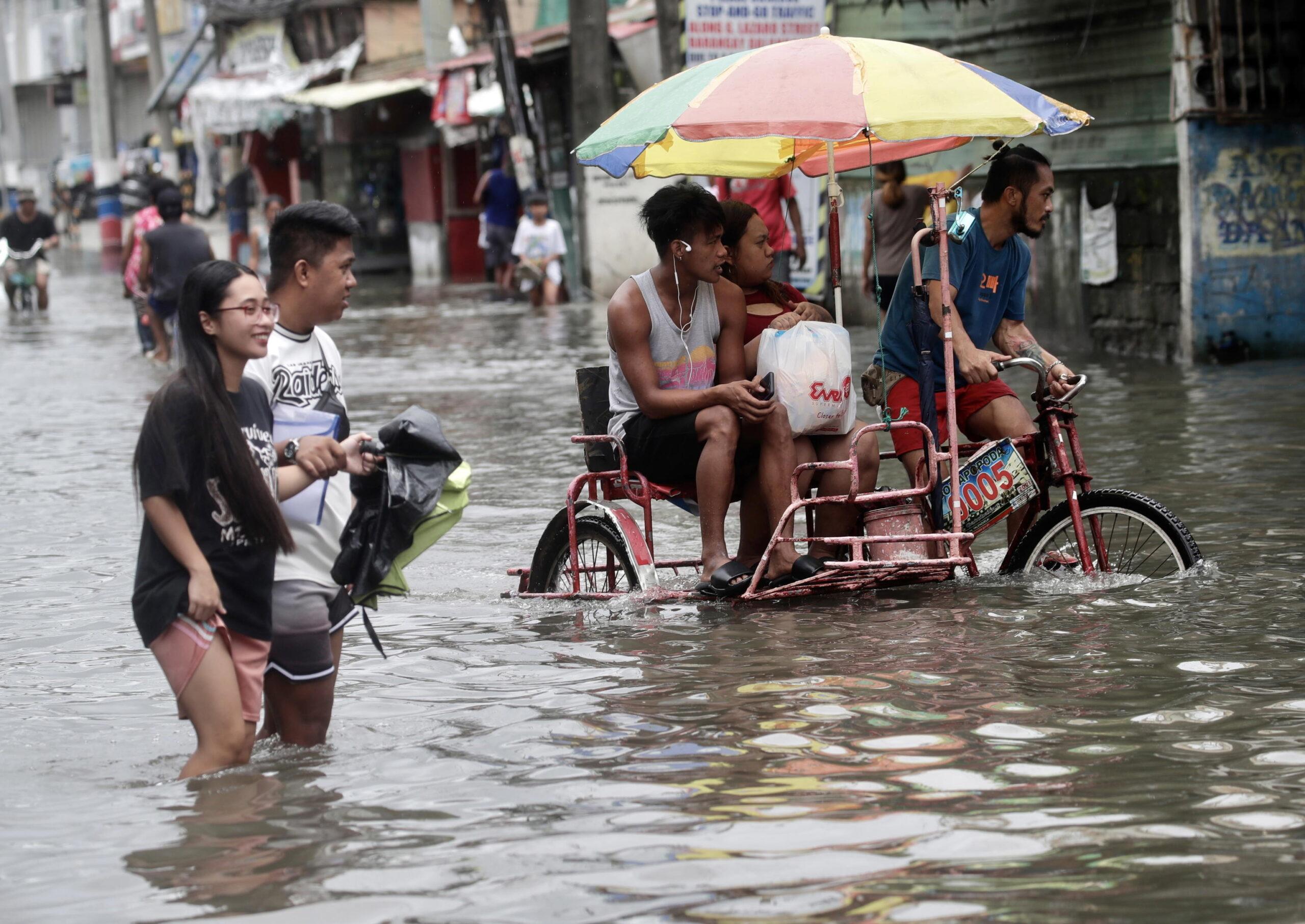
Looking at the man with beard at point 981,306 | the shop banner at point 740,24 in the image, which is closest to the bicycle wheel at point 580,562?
the man with beard at point 981,306

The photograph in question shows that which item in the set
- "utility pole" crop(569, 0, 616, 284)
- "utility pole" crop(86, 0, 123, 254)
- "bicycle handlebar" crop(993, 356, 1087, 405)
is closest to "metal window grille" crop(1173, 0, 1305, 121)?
"bicycle handlebar" crop(993, 356, 1087, 405)

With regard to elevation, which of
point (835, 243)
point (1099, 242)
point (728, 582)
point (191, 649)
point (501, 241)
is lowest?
point (728, 582)

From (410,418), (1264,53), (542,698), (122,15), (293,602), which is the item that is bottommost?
(542,698)

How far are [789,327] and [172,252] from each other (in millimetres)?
11392

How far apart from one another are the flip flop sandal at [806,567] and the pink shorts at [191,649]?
8.54ft

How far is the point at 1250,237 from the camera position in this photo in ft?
46.2

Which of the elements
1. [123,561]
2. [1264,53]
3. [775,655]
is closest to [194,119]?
[1264,53]

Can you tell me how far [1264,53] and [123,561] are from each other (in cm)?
930

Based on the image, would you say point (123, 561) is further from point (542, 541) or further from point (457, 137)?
point (457, 137)

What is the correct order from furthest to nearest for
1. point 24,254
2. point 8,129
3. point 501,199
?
point 8,129 → point 24,254 → point 501,199

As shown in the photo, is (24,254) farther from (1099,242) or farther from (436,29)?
(1099,242)

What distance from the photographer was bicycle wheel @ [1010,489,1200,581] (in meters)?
6.58

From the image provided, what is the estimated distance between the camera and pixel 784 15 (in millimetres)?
16578

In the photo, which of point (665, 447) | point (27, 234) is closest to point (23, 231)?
point (27, 234)
